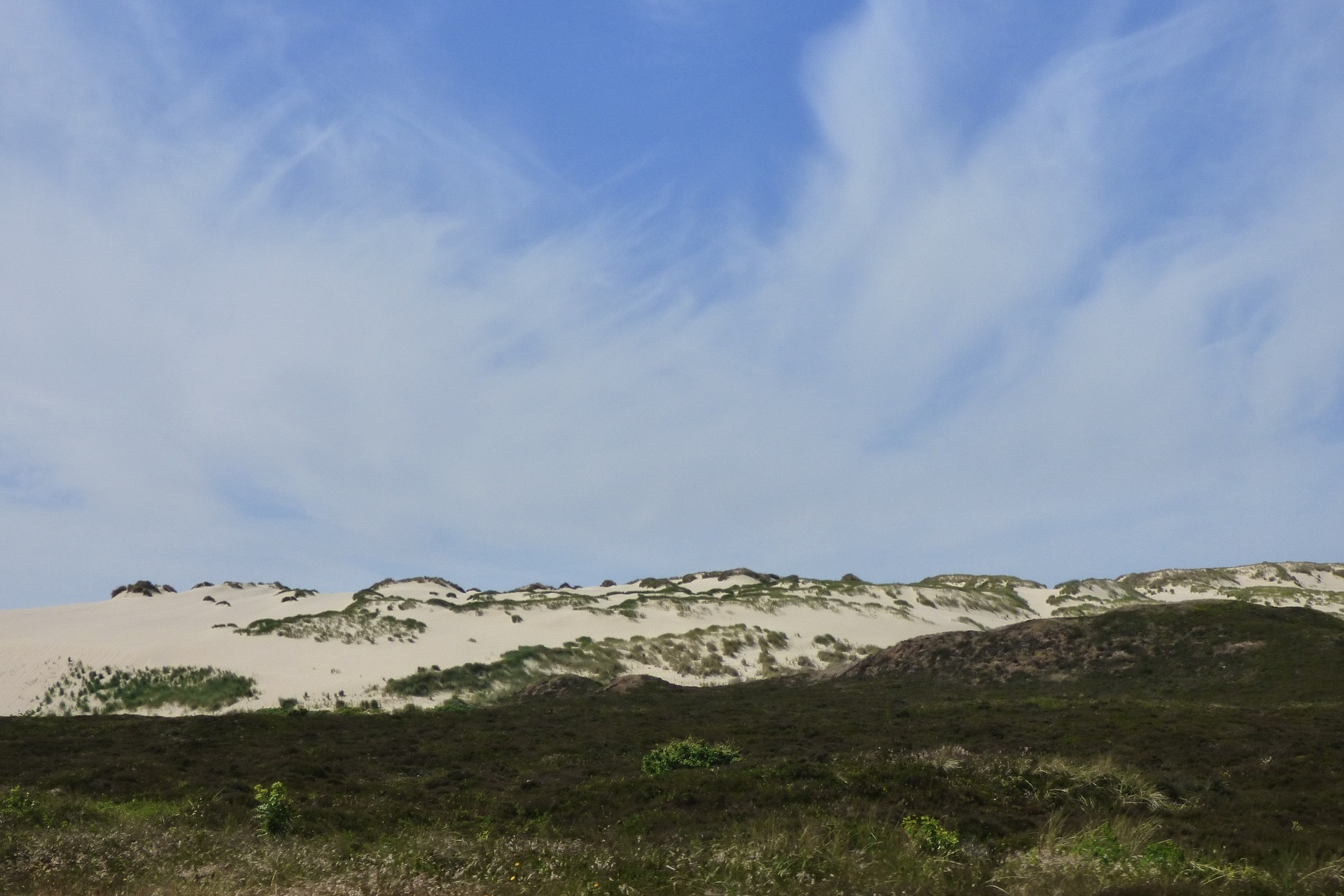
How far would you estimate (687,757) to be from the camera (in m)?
24.5

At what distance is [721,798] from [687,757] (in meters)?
5.15

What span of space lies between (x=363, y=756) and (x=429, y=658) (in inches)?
1251

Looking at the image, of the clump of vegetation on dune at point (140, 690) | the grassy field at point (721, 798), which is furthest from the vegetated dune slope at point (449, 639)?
the grassy field at point (721, 798)

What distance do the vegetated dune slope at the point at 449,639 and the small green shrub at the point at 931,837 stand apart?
112ft

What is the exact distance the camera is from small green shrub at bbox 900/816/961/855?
14.9 meters

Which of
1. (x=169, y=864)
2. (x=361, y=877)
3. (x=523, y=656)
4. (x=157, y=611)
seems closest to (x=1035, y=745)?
(x=361, y=877)

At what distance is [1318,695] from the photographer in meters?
34.2

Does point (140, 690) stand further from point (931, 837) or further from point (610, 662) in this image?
point (931, 837)

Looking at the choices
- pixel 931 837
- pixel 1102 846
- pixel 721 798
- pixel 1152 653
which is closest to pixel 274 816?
pixel 721 798

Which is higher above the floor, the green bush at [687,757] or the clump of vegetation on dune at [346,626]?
the clump of vegetation on dune at [346,626]

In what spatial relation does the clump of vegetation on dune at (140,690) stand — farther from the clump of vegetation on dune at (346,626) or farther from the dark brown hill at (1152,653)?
the dark brown hill at (1152,653)

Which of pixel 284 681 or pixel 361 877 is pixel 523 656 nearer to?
pixel 284 681

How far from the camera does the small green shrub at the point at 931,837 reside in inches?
586

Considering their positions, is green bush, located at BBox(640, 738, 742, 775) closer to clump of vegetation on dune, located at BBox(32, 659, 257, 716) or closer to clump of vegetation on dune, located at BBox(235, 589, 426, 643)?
clump of vegetation on dune, located at BBox(32, 659, 257, 716)
